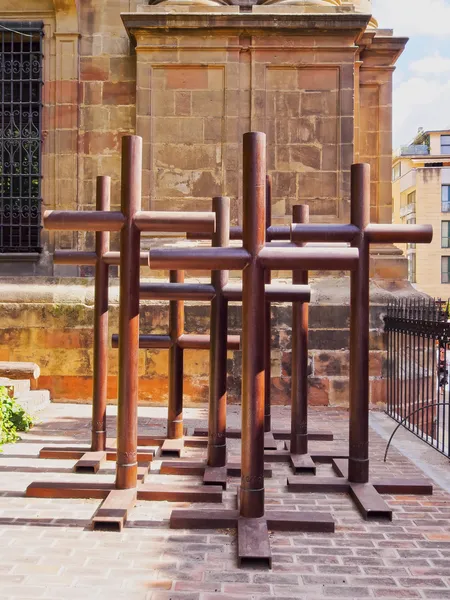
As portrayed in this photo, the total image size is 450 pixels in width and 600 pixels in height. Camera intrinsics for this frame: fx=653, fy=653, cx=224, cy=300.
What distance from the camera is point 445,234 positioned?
4741cm

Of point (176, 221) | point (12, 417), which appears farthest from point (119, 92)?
point (176, 221)

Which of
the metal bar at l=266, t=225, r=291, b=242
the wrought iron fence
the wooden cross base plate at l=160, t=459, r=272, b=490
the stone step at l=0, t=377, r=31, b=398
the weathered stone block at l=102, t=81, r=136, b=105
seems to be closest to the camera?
the wooden cross base plate at l=160, t=459, r=272, b=490

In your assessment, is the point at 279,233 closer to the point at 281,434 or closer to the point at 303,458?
the point at 303,458

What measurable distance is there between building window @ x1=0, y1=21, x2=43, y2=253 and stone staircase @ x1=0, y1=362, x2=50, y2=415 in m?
1.99

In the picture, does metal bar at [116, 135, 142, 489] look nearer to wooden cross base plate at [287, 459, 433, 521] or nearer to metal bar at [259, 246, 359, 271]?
metal bar at [259, 246, 359, 271]

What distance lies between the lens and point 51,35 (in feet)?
32.4

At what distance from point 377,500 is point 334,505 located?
0.30 m

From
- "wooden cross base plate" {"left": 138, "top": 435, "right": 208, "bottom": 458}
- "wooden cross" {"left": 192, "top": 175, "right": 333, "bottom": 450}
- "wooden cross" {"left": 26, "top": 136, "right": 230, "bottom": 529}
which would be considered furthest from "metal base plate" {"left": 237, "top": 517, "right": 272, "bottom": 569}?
"wooden cross base plate" {"left": 138, "top": 435, "right": 208, "bottom": 458}

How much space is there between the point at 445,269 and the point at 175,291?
4590 centimetres

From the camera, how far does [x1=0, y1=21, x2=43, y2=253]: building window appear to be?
990 cm

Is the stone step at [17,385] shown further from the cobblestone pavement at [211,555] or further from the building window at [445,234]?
the building window at [445,234]

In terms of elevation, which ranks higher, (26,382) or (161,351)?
(161,351)

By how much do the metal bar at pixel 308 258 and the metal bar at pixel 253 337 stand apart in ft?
0.22

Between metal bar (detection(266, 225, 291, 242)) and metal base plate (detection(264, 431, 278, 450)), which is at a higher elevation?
metal bar (detection(266, 225, 291, 242))
